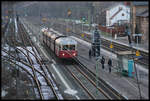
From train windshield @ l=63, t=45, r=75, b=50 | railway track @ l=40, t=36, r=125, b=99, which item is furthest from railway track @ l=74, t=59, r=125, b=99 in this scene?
train windshield @ l=63, t=45, r=75, b=50

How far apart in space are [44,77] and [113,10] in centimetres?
3484

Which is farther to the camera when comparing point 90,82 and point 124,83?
point 90,82

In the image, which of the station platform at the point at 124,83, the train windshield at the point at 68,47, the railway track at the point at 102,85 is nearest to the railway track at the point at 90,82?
the railway track at the point at 102,85

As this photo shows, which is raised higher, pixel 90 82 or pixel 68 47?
pixel 68 47

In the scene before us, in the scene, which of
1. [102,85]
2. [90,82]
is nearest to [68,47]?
[90,82]

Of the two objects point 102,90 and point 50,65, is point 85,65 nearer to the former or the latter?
point 50,65

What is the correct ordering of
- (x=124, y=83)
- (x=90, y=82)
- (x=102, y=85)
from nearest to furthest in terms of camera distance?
(x=102, y=85)
(x=124, y=83)
(x=90, y=82)

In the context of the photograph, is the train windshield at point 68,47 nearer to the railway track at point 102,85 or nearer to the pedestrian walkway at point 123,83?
the railway track at point 102,85

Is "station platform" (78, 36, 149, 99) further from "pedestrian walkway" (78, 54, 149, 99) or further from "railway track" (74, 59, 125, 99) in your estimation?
"railway track" (74, 59, 125, 99)

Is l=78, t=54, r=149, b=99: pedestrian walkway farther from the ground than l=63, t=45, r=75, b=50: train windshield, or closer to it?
closer to it

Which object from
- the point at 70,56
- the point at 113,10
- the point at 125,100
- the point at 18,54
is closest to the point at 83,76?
the point at 70,56

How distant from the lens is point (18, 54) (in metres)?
21.9

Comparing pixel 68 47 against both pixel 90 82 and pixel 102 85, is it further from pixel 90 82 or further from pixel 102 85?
pixel 102 85

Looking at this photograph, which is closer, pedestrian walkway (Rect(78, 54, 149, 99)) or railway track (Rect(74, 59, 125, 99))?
railway track (Rect(74, 59, 125, 99))
